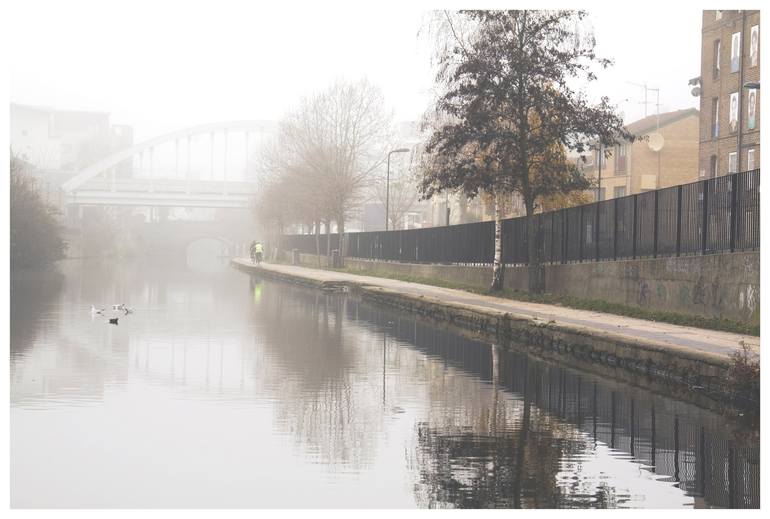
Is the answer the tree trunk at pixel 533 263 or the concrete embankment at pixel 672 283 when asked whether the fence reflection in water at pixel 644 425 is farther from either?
the tree trunk at pixel 533 263

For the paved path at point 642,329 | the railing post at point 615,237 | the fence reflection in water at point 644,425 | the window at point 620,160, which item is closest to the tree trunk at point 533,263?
the paved path at point 642,329

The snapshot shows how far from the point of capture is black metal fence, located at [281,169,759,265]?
22.8 metres

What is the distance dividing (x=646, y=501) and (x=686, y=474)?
1222mm

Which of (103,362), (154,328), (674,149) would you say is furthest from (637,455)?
(674,149)

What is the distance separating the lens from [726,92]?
56.0 m

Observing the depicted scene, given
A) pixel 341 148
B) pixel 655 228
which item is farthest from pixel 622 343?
pixel 341 148

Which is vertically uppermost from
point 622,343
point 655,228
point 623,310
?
point 655,228

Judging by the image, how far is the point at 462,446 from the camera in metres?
9.92

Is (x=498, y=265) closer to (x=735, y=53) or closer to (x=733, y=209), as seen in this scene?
(x=733, y=209)

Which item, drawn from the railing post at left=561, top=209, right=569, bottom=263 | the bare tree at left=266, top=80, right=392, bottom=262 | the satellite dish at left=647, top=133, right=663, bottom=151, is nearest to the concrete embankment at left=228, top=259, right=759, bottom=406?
the railing post at left=561, top=209, right=569, bottom=263

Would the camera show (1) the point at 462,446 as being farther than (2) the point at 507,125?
No

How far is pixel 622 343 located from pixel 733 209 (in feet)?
22.0
